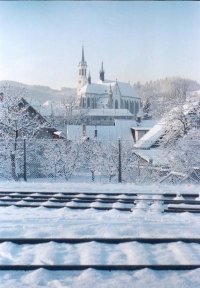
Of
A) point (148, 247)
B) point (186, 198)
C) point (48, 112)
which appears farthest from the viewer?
point (48, 112)

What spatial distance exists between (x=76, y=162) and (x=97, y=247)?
13612mm

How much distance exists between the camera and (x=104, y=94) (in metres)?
59.8

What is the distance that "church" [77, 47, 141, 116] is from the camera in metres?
55.1

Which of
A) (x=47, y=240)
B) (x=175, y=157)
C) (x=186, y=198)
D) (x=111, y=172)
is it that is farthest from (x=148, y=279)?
(x=111, y=172)

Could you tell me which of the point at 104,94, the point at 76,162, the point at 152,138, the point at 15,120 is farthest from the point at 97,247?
the point at 104,94

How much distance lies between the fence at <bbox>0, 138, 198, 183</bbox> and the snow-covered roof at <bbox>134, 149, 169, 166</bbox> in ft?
0.28

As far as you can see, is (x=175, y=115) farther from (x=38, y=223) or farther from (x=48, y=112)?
(x=48, y=112)

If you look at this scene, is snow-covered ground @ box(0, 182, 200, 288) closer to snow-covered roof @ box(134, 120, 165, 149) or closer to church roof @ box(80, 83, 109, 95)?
snow-covered roof @ box(134, 120, 165, 149)

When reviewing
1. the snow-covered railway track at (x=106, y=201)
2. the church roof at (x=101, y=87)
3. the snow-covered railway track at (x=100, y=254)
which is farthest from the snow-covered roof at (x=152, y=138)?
the church roof at (x=101, y=87)

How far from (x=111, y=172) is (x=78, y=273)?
14525 millimetres

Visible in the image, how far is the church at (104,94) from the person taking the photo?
55.1 meters

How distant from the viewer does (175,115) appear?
17703 millimetres

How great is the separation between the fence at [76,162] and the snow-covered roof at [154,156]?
87 mm

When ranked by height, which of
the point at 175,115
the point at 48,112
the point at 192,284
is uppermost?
the point at 48,112
